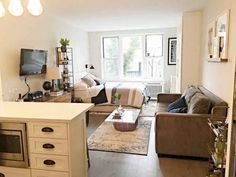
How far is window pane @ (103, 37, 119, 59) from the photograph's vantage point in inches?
304

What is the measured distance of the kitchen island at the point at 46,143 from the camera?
183cm

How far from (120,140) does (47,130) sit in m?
2.09

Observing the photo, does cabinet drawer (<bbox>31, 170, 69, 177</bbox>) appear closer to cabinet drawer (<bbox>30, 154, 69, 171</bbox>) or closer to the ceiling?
cabinet drawer (<bbox>30, 154, 69, 171</bbox>)

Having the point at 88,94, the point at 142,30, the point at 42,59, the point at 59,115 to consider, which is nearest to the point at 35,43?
the point at 42,59

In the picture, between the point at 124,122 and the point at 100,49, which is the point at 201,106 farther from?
the point at 100,49

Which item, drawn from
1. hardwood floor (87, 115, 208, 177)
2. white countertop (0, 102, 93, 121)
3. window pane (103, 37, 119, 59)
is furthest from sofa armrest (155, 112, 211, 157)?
window pane (103, 37, 119, 59)

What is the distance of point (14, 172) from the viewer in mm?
2002

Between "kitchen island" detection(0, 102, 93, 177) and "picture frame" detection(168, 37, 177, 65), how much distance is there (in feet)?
19.1

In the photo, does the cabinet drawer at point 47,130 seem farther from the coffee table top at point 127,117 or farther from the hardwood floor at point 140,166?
the coffee table top at point 127,117

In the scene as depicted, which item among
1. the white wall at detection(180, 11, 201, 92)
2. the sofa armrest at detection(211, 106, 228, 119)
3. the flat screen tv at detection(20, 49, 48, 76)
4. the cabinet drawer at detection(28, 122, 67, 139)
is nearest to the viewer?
the cabinet drawer at detection(28, 122, 67, 139)

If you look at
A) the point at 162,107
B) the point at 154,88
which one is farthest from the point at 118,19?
the point at 154,88

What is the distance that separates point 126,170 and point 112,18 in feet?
13.0

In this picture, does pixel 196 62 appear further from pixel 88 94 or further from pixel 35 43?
pixel 35 43

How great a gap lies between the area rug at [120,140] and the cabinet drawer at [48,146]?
161cm
